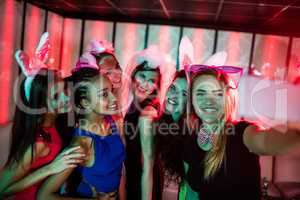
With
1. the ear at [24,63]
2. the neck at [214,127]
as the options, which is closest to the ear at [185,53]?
the neck at [214,127]

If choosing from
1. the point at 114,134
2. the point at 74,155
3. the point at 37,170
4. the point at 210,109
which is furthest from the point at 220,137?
the point at 37,170

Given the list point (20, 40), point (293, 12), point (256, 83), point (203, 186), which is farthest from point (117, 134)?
point (293, 12)

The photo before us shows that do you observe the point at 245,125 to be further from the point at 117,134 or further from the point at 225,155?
the point at 117,134

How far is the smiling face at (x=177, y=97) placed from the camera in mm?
2062

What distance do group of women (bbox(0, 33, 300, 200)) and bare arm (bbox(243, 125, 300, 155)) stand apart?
255mm

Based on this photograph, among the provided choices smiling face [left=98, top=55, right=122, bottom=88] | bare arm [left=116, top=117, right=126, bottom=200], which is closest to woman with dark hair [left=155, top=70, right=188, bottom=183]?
bare arm [left=116, top=117, right=126, bottom=200]

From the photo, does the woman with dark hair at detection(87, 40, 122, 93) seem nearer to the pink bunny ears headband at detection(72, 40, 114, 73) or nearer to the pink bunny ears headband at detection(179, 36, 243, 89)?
the pink bunny ears headband at detection(72, 40, 114, 73)

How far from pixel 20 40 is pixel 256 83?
2062mm

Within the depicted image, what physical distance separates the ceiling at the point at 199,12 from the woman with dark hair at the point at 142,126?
2.15 ft

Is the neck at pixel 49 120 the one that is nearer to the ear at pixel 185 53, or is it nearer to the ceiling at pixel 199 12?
the ear at pixel 185 53

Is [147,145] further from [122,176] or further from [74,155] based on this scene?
[74,155]

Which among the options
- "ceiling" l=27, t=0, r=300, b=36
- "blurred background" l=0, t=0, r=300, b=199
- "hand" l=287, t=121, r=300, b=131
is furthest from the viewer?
"blurred background" l=0, t=0, r=300, b=199

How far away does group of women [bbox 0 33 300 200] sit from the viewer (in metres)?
1.99

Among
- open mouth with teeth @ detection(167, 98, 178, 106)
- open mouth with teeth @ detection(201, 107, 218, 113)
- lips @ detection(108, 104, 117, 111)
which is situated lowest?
lips @ detection(108, 104, 117, 111)
